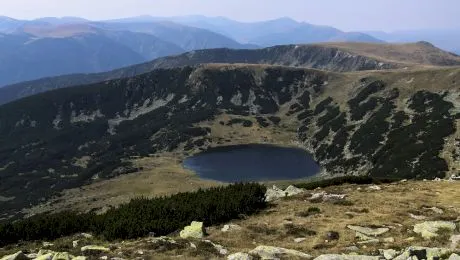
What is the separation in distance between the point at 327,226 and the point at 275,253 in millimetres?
7324

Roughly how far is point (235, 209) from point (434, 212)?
A: 13.5m

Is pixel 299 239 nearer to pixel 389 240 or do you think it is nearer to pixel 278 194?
pixel 389 240

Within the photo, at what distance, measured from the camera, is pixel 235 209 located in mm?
31406

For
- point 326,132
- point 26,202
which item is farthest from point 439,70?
point 26,202

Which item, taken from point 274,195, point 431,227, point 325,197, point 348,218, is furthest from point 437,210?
point 274,195

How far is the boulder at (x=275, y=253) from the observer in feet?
69.6

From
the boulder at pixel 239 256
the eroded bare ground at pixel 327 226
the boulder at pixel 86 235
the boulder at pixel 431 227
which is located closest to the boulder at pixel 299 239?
the eroded bare ground at pixel 327 226

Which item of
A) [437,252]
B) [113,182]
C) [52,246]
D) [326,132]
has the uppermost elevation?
[437,252]

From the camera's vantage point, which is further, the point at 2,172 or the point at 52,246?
the point at 2,172

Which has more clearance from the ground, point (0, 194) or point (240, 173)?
point (240, 173)

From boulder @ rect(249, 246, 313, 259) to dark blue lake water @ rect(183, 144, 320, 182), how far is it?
322 feet

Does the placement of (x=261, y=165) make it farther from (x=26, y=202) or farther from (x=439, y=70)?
(x=439, y=70)

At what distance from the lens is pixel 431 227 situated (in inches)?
997

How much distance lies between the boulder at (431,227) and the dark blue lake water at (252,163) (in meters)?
93.9
